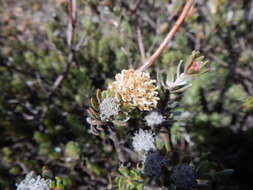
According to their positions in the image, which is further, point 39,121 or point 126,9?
point 126,9

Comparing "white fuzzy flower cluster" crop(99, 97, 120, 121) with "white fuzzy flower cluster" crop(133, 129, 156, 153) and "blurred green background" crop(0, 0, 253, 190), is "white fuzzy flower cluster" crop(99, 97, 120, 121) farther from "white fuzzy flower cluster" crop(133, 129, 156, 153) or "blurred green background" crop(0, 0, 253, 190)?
"blurred green background" crop(0, 0, 253, 190)

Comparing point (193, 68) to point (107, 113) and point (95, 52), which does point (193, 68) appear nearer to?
point (107, 113)

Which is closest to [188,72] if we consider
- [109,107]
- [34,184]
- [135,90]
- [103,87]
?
[135,90]

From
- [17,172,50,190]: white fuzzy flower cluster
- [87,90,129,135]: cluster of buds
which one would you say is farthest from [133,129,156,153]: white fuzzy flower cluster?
[17,172,50,190]: white fuzzy flower cluster

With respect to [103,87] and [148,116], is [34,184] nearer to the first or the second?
[148,116]

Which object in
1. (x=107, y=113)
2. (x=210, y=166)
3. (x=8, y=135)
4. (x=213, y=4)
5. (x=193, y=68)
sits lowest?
(x=210, y=166)

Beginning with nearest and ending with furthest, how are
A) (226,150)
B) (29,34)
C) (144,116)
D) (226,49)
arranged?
(144,116) < (226,150) < (226,49) < (29,34)

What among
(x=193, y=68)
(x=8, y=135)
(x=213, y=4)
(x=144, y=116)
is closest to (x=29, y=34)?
(x=8, y=135)
